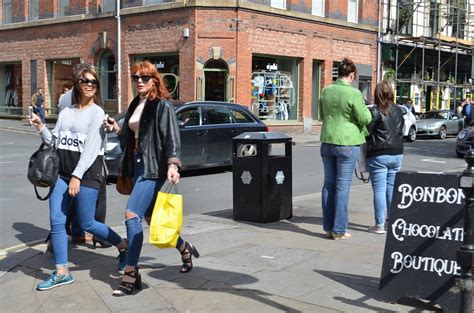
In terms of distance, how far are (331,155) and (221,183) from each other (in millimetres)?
5818

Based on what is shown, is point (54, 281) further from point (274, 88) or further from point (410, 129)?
point (274, 88)

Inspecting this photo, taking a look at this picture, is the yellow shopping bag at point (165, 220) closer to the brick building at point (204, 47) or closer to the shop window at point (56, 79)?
the brick building at point (204, 47)

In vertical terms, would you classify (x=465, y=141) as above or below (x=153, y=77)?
below

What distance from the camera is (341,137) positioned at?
6457mm

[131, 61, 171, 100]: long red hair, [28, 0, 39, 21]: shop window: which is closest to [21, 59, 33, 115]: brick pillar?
[28, 0, 39, 21]: shop window

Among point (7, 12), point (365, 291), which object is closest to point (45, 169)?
point (365, 291)

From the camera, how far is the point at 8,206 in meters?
9.31

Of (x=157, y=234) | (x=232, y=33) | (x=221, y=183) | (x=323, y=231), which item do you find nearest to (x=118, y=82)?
(x=232, y=33)

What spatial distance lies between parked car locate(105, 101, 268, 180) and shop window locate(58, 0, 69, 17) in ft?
59.7

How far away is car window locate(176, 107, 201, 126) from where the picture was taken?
12797 millimetres

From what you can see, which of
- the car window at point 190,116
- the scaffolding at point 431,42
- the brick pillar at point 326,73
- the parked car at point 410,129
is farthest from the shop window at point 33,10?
the car window at point 190,116

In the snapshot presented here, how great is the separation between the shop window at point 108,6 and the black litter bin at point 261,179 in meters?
20.9

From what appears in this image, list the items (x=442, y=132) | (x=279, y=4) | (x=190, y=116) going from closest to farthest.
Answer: (x=190, y=116) → (x=279, y=4) → (x=442, y=132)

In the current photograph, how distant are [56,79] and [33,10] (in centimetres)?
394
